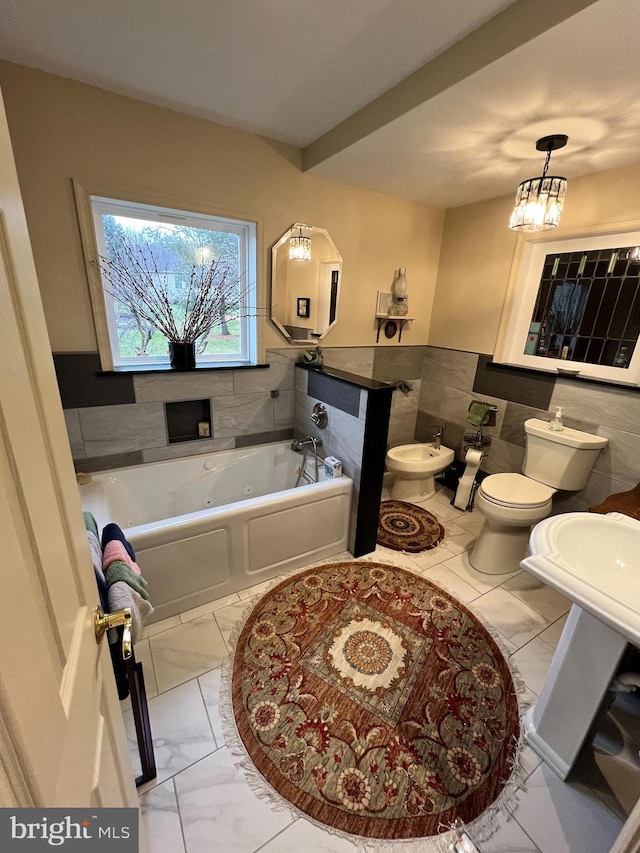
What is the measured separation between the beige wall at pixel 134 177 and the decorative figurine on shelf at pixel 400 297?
0.33 metres

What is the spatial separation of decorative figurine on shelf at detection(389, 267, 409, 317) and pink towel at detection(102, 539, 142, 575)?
2.63 metres

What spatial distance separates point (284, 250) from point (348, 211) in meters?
0.61

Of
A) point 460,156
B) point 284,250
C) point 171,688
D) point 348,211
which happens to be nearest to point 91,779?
point 171,688

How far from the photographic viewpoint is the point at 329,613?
192cm

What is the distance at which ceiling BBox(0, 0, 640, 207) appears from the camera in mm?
1261

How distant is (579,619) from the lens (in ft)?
3.84

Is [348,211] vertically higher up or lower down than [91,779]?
higher up

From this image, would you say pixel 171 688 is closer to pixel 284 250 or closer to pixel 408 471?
pixel 408 471

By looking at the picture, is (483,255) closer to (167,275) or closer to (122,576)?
(167,275)

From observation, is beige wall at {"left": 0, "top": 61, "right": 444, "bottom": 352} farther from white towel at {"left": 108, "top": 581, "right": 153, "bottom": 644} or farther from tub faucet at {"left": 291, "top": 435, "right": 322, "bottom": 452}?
white towel at {"left": 108, "top": 581, "right": 153, "bottom": 644}

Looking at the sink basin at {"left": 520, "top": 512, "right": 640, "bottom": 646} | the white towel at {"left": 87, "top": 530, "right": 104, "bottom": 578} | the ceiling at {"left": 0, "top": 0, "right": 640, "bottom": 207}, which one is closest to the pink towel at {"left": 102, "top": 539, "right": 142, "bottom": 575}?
the white towel at {"left": 87, "top": 530, "right": 104, "bottom": 578}

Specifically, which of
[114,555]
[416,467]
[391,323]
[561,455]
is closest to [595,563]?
[561,455]

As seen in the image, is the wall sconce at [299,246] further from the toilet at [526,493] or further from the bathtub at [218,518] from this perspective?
the toilet at [526,493]
